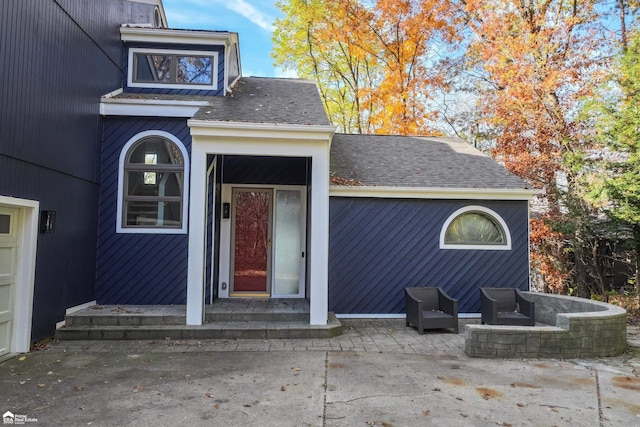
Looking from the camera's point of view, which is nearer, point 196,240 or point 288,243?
point 196,240

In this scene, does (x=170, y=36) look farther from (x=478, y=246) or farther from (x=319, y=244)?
(x=478, y=246)

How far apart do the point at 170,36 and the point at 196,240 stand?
4240 mm

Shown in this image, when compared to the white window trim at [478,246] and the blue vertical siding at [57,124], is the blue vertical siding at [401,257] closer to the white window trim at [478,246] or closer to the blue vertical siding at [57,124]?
the white window trim at [478,246]

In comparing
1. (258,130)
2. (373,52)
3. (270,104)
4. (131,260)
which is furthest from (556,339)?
(373,52)

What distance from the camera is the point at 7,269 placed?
16.6 ft

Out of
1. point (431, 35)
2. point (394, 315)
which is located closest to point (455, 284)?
point (394, 315)

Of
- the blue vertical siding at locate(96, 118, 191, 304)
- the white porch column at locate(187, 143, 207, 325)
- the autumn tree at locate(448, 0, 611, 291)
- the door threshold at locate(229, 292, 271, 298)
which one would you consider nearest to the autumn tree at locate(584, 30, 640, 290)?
the autumn tree at locate(448, 0, 611, 291)

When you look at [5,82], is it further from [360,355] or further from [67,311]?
[360,355]

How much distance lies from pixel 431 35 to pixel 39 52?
43.9 feet

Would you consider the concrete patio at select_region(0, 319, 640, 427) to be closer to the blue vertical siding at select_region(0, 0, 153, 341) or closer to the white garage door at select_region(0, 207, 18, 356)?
the white garage door at select_region(0, 207, 18, 356)

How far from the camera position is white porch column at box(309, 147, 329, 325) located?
6.31 metres

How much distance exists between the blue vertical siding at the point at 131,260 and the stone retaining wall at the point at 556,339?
4.82 m

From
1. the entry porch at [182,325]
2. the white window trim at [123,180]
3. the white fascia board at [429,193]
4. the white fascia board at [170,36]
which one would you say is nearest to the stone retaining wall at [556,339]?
the entry porch at [182,325]

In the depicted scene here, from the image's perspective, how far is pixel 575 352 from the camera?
17.2 feet
